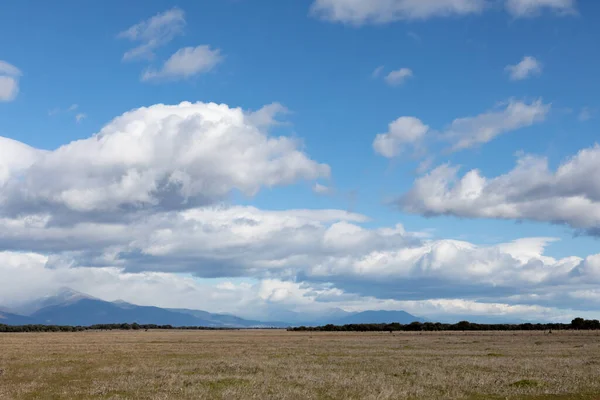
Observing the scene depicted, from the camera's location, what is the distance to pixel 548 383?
Result: 110 feet

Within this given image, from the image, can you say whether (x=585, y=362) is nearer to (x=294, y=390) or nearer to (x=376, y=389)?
(x=376, y=389)

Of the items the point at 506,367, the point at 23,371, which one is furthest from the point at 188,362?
the point at 506,367

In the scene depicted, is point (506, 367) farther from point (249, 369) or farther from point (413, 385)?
point (249, 369)

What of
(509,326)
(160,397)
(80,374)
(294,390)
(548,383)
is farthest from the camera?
(509,326)

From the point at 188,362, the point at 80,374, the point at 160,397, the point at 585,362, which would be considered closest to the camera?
the point at 160,397

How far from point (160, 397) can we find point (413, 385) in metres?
14.8

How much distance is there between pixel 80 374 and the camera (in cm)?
4153

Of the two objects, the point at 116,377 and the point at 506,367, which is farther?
the point at 506,367

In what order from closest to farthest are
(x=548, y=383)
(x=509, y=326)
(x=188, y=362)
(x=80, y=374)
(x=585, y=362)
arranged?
(x=548, y=383) → (x=80, y=374) → (x=585, y=362) → (x=188, y=362) → (x=509, y=326)

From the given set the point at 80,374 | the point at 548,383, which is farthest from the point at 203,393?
the point at 548,383

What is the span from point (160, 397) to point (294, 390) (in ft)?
24.2

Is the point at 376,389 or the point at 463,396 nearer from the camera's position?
the point at 463,396

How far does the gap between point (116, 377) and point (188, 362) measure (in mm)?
12341

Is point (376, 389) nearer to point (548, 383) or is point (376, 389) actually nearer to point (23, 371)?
point (548, 383)
